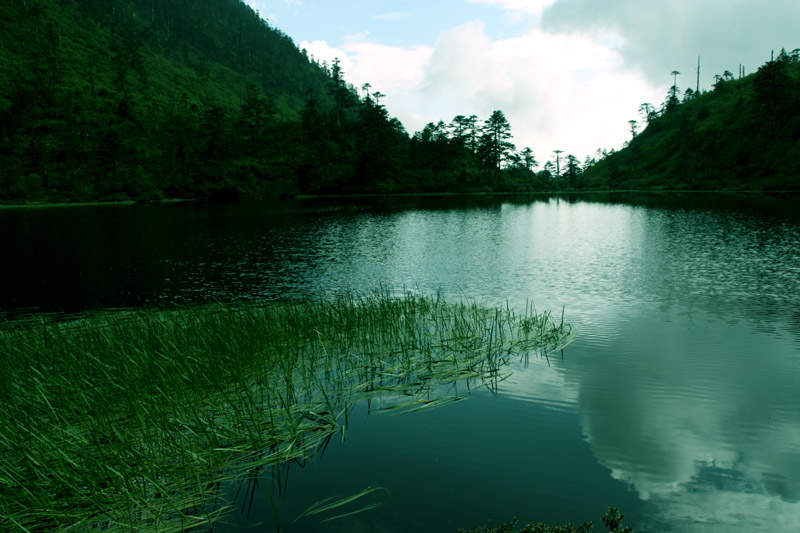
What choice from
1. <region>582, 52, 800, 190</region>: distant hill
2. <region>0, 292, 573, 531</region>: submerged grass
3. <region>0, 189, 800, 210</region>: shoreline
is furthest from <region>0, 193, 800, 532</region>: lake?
<region>582, 52, 800, 190</region>: distant hill

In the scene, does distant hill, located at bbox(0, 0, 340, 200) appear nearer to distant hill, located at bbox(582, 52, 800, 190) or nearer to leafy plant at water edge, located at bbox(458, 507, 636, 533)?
distant hill, located at bbox(582, 52, 800, 190)

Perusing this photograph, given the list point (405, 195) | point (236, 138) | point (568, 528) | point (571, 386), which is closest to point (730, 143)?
point (405, 195)

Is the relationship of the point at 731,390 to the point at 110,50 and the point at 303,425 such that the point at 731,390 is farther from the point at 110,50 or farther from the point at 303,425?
the point at 110,50

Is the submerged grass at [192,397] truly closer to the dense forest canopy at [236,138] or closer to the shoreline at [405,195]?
the shoreline at [405,195]

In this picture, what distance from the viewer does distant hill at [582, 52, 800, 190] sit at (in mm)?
102125

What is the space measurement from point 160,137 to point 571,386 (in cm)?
13051

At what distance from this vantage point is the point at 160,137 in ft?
392

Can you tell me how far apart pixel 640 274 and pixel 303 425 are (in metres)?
22.0

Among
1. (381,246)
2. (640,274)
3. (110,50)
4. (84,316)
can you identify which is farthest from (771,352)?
(110,50)

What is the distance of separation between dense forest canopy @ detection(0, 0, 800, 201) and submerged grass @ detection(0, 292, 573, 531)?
102 meters

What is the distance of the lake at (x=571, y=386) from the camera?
715 cm

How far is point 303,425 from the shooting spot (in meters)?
9.01

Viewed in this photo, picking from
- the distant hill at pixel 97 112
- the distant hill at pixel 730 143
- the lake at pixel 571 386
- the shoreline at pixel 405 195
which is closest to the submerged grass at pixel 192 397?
the lake at pixel 571 386

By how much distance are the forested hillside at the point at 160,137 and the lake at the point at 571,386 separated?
7925cm
